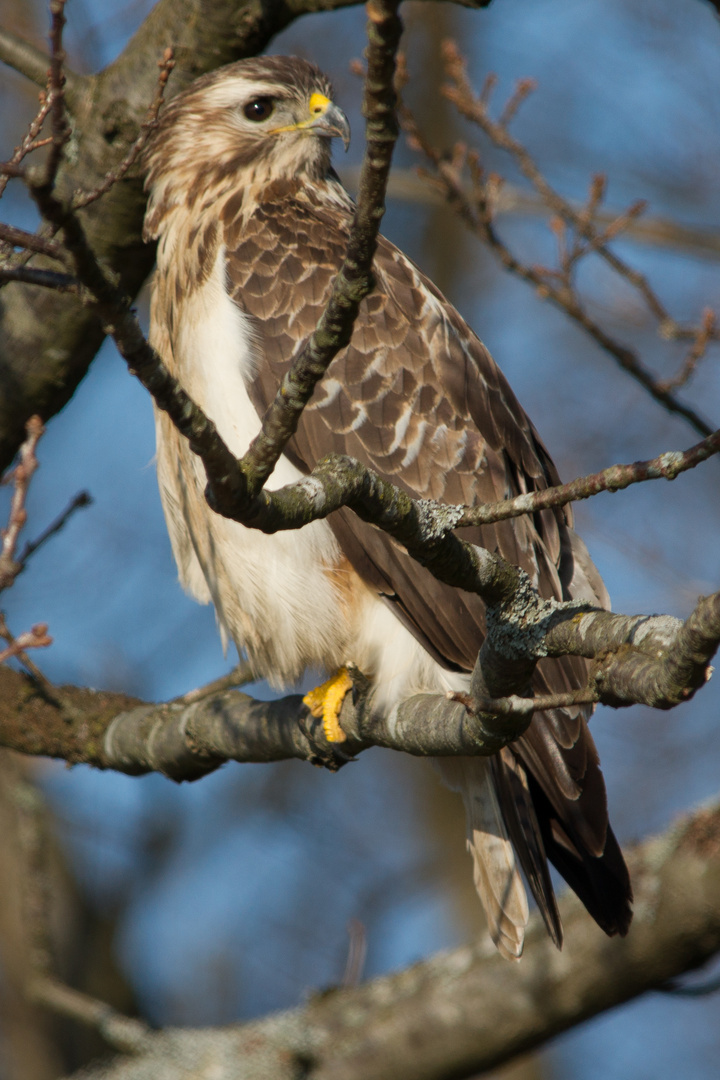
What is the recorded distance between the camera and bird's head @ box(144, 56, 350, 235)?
418 centimetres

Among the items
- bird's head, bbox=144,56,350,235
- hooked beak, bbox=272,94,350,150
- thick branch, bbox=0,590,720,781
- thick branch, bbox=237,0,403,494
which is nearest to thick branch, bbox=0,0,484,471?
bird's head, bbox=144,56,350,235

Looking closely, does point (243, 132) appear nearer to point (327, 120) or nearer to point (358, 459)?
point (327, 120)

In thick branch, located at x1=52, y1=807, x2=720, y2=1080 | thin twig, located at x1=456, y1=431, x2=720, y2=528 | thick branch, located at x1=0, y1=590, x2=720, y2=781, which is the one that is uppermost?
thin twig, located at x1=456, y1=431, x2=720, y2=528

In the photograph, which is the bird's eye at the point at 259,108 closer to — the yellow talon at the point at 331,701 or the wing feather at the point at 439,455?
the wing feather at the point at 439,455

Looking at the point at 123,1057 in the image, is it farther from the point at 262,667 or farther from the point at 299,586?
the point at 299,586

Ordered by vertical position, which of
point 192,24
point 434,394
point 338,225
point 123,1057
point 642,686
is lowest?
point 123,1057

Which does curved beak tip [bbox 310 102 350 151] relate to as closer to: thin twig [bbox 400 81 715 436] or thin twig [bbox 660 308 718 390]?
thin twig [bbox 400 81 715 436]

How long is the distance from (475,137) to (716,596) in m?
8.61

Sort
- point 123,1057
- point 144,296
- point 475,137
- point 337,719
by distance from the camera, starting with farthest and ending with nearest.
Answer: point 475,137, point 144,296, point 123,1057, point 337,719

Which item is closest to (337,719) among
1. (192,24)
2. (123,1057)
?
(123,1057)

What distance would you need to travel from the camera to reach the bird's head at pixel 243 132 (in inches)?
165

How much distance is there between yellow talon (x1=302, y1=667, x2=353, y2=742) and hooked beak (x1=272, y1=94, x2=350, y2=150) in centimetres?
205

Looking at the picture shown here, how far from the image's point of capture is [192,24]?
12.7ft

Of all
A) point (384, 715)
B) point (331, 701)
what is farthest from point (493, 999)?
point (384, 715)
